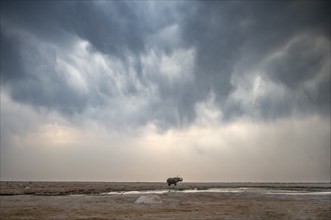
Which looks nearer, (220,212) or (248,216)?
(248,216)

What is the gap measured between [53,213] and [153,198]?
38.1ft

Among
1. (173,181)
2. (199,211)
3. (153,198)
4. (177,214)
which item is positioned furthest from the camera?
(173,181)

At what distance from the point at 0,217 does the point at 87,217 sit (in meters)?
6.98

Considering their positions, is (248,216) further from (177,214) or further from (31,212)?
(31,212)

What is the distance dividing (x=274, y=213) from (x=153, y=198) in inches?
531

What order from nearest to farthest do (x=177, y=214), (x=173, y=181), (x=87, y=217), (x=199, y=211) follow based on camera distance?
(x=87, y=217), (x=177, y=214), (x=199, y=211), (x=173, y=181)

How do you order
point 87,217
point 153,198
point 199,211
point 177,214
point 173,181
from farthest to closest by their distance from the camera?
point 173,181, point 153,198, point 199,211, point 177,214, point 87,217

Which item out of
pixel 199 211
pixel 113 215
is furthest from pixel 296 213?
pixel 113 215

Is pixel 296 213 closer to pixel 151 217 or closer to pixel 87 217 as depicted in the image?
pixel 151 217

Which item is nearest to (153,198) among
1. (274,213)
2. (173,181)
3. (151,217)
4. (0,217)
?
(151,217)

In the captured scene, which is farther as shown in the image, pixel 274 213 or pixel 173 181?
pixel 173 181

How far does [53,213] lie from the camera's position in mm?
28719

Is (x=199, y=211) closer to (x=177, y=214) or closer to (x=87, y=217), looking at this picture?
(x=177, y=214)

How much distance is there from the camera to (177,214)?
2761 cm
